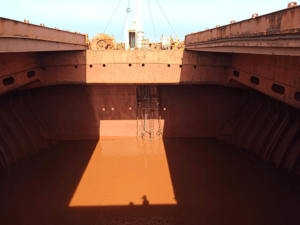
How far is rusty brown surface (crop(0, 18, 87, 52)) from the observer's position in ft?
15.0

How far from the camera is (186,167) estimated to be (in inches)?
392

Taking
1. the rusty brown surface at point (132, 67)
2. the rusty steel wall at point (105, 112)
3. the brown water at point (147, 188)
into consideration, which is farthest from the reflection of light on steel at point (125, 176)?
the rusty brown surface at point (132, 67)

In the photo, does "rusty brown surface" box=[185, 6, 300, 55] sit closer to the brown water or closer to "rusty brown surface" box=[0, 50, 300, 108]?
"rusty brown surface" box=[0, 50, 300, 108]

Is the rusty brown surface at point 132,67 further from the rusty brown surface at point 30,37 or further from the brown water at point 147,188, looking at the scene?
the brown water at point 147,188

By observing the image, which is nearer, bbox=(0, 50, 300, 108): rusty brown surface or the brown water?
the brown water

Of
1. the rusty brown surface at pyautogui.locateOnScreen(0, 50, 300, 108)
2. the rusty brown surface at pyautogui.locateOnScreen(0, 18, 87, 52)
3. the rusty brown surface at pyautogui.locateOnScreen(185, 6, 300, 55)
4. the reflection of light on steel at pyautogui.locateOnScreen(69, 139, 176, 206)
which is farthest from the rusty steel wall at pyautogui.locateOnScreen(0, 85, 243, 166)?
the rusty brown surface at pyautogui.locateOnScreen(185, 6, 300, 55)

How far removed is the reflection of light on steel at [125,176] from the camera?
8.06 metres

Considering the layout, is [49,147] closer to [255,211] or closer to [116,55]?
[116,55]

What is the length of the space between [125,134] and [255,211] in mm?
7982

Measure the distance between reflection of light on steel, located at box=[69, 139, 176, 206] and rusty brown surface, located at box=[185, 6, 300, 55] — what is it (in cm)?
589

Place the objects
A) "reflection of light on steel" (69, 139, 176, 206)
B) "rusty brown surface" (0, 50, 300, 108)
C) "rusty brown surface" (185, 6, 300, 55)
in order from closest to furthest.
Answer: "rusty brown surface" (185, 6, 300, 55) < "reflection of light on steel" (69, 139, 176, 206) < "rusty brown surface" (0, 50, 300, 108)

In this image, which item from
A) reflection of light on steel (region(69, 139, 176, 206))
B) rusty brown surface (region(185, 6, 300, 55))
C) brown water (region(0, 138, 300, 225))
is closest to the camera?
rusty brown surface (region(185, 6, 300, 55))

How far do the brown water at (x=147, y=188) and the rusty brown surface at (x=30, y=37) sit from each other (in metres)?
5.56

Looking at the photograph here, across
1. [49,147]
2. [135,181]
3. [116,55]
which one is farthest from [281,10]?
[49,147]
